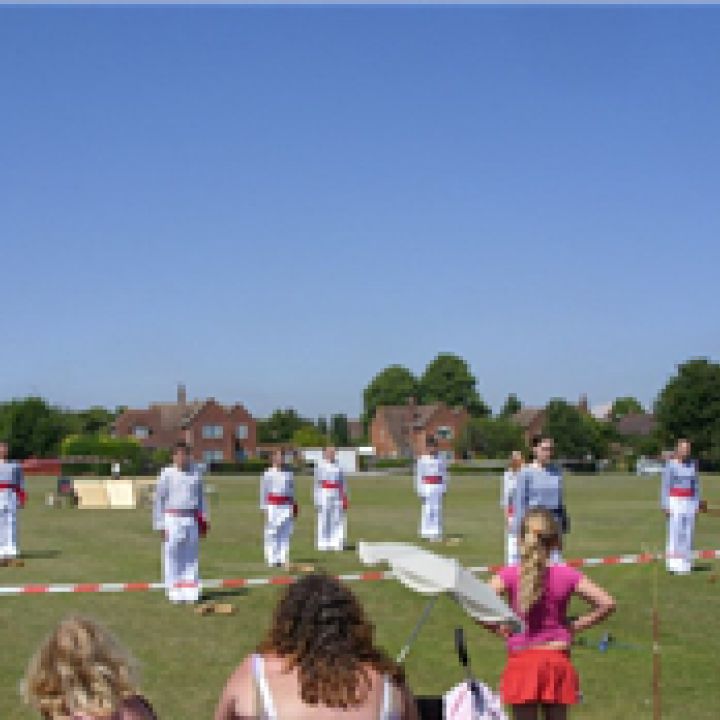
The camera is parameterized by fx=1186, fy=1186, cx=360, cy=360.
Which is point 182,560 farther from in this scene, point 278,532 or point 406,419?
point 406,419

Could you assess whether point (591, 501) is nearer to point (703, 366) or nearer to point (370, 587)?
point (370, 587)

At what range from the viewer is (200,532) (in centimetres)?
1555

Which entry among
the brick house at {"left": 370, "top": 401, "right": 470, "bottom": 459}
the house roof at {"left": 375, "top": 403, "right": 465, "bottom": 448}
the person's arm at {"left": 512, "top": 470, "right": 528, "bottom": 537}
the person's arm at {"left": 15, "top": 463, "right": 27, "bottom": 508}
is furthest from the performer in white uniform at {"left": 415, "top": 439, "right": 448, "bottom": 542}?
the house roof at {"left": 375, "top": 403, "right": 465, "bottom": 448}

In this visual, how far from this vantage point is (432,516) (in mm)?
25328

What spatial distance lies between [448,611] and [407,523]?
15.9m

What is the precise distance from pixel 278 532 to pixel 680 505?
6.58 meters

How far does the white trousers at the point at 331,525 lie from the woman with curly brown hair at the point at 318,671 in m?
18.5

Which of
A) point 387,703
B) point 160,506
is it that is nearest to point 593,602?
point 387,703

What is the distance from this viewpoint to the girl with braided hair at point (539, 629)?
21.4ft

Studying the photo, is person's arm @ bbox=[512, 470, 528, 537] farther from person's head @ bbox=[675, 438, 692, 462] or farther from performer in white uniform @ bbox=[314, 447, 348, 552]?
performer in white uniform @ bbox=[314, 447, 348, 552]

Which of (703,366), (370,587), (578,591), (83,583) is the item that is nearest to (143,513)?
(83,583)

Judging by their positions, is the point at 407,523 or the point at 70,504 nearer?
the point at 407,523

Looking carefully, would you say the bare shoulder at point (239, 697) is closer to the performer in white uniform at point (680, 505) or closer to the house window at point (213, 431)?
the performer in white uniform at point (680, 505)

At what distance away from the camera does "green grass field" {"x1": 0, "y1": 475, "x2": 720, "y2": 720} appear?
10.7 metres
